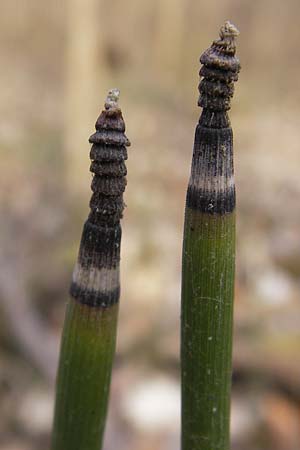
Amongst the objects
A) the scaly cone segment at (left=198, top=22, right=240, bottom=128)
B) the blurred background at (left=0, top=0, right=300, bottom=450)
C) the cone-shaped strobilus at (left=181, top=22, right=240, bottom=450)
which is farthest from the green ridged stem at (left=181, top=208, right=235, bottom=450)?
the blurred background at (left=0, top=0, right=300, bottom=450)

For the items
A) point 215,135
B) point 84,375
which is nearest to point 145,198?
point 84,375

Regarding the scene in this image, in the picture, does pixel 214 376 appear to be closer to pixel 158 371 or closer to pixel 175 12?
pixel 158 371

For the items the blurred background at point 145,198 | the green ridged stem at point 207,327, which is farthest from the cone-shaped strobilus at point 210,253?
the blurred background at point 145,198

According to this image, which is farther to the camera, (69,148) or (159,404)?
(69,148)

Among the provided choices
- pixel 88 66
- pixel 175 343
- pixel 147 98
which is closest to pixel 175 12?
pixel 147 98

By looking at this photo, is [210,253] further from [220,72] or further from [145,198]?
[145,198]

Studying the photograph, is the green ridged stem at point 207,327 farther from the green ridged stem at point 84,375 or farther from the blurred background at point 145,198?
the blurred background at point 145,198
